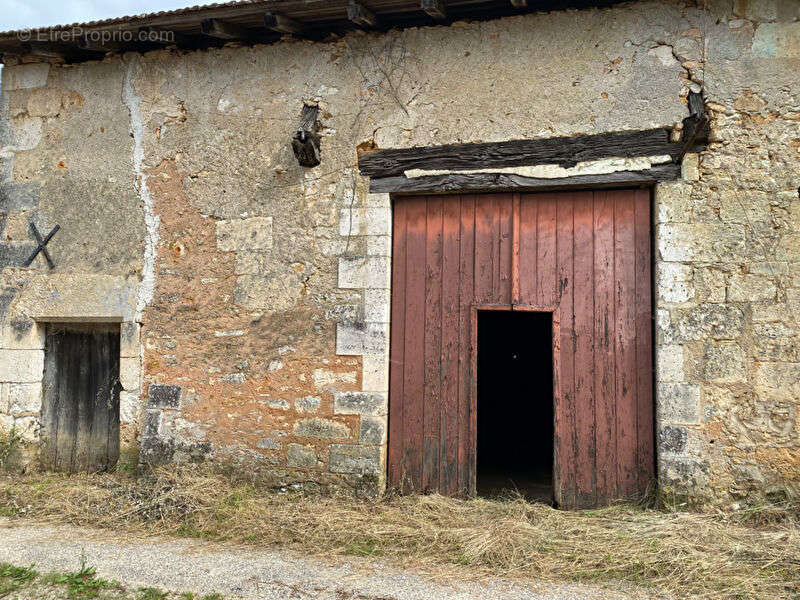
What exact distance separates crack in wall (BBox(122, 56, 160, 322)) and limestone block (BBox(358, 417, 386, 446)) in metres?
2.10

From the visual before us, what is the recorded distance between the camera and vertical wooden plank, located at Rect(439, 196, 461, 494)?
4703mm

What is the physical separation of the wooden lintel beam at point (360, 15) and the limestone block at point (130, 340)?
9.81 feet

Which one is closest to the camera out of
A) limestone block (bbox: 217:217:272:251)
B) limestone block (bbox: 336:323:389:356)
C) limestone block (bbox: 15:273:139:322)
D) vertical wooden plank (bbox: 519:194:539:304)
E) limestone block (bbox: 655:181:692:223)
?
limestone block (bbox: 655:181:692:223)

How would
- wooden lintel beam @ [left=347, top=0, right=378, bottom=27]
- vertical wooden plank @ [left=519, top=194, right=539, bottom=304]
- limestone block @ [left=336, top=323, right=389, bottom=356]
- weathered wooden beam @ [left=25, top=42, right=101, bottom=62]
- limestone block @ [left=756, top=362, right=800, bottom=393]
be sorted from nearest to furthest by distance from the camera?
limestone block @ [left=756, top=362, right=800, bottom=393] < wooden lintel beam @ [left=347, top=0, right=378, bottom=27] < vertical wooden plank @ [left=519, top=194, right=539, bottom=304] < limestone block @ [left=336, top=323, right=389, bottom=356] < weathered wooden beam @ [left=25, top=42, right=101, bottom=62]

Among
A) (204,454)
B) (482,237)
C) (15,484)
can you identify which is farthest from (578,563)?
(15,484)

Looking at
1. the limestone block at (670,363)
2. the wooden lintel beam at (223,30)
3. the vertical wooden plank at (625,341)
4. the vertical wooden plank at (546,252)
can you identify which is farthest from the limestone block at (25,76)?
the limestone block at (670,363)

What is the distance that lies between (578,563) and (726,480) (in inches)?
52.1

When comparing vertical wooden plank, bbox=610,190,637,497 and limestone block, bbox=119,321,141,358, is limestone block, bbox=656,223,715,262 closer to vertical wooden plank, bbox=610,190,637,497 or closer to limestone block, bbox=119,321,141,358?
vertical wooden plank, bbox=610,190,637,497

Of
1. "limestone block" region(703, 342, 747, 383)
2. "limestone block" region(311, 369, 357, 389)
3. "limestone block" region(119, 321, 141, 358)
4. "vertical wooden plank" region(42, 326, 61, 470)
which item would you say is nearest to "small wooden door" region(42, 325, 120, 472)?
"vertical wooden plank" region(42, 326, 61, 470)

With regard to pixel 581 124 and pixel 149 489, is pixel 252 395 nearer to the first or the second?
pixel 149 489

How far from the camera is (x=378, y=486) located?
4.65m

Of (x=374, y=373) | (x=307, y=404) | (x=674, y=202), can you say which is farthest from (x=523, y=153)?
(x=307, y=404)

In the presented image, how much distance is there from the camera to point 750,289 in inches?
164

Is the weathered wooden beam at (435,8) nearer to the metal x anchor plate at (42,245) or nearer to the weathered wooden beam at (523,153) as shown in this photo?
the weathered wooden beam at (523,153)
